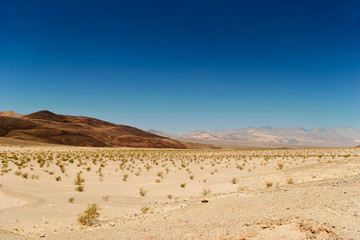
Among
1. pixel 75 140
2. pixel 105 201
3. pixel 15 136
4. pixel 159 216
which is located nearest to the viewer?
pixel 159 216

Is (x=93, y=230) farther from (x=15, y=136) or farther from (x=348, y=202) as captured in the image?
(x=15, y=136)

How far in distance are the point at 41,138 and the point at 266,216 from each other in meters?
93.0

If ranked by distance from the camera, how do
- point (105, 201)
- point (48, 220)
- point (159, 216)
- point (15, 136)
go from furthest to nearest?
point (15, 136) → point (105, 201) → point (48, 220) → point (159, 216)

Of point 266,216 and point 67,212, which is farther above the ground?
point 266,216

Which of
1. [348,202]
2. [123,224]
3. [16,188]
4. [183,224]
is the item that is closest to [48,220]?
[123,224]

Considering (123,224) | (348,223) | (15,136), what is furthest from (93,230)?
(15,136)

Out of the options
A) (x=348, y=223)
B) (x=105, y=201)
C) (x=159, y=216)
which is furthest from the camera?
(x=105, y=201)

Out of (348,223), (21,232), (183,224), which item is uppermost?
Answer: (348,223)

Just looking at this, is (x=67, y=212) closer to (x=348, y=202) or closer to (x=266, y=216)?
(x=266, y=216)

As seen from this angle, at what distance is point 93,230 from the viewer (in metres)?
6.96

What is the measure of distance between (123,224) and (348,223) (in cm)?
576

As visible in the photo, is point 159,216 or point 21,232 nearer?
point 21,232

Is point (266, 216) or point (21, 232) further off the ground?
point (266, 216)

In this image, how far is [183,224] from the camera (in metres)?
6.81
